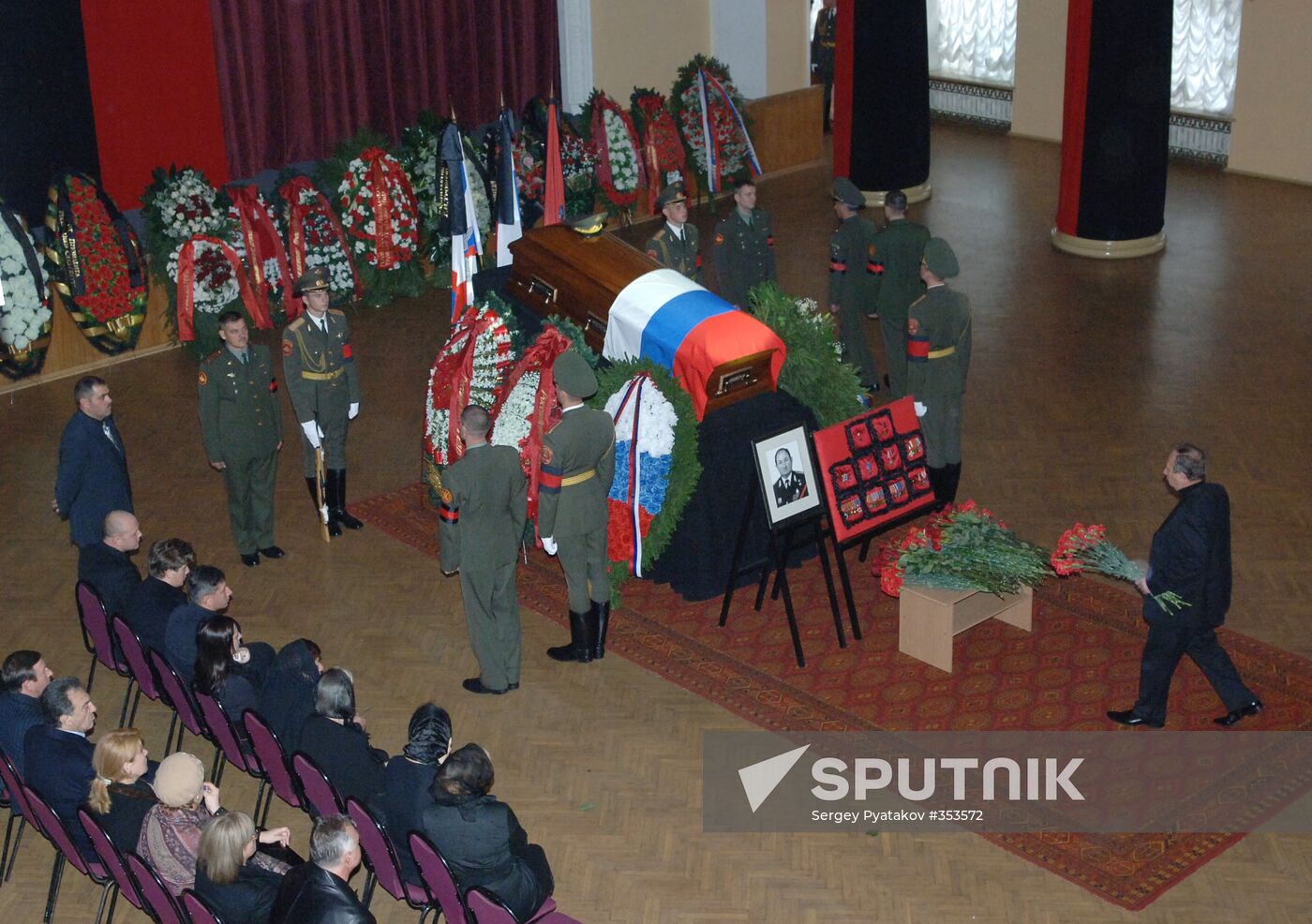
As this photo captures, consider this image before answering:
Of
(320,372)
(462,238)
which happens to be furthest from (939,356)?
(320,372)

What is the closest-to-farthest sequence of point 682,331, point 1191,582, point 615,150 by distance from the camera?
point 1191,582 < point 682,331 < point 615,150

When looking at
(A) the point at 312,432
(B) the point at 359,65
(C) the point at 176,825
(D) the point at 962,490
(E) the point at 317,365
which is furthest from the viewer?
(B) the point at 359,65

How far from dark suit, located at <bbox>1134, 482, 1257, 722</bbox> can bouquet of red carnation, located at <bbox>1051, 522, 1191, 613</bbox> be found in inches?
1.4

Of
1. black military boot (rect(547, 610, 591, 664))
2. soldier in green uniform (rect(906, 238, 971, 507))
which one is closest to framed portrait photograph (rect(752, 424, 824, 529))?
black military boot (rect(547, 610, 591, 664))

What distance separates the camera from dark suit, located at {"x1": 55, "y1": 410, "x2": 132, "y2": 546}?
737 centimetres

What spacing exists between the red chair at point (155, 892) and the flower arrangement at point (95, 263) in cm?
702

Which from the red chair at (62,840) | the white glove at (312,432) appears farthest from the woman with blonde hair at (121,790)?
the white glove at (312,432)

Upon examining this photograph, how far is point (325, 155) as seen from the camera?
15.1 meters

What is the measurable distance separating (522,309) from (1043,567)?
10.5 feet

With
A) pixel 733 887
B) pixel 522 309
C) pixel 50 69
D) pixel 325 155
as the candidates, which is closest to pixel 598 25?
pixel 325 155

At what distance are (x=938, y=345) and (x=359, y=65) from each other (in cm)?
878

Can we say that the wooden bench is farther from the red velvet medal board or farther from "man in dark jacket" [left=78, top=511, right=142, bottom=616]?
"man in dark jacket" [left=78, top=511, right=142, bottom=616]

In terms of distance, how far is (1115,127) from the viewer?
1277 centimetres

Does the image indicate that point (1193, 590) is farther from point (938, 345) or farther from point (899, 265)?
point (899, 265)
